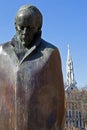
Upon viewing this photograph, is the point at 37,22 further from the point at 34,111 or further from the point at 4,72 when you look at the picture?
the point at 34,111

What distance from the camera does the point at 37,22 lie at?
3301 millimetres

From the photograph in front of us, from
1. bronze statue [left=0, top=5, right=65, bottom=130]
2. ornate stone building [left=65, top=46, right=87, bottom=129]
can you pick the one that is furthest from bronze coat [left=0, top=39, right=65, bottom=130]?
ornate stone building [left=65, top=46, right=87, bottom=129]

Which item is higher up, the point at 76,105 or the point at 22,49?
the point at 76,105

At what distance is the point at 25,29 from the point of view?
10.8ft

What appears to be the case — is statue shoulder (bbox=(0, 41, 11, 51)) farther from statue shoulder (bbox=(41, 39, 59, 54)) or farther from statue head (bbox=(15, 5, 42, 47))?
statue shoulder (bbox=(41, 39, 59, 54))

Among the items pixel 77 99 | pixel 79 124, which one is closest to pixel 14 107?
pixel 77 99

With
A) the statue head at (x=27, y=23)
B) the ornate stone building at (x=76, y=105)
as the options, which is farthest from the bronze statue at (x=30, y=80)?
the ornate stone building at (x=76, y=105)

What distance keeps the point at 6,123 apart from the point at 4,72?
35 centimetres

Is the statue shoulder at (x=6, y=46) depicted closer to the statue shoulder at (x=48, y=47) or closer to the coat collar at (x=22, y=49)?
the coat collar at (x=22, y=49)

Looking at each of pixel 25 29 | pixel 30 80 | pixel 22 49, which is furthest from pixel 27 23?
pixel 30 80

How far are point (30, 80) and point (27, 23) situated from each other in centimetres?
39

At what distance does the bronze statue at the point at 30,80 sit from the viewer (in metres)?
3.17

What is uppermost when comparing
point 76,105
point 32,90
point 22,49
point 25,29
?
point 76,105

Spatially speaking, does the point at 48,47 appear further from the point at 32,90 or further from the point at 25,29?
the point at 32,90
